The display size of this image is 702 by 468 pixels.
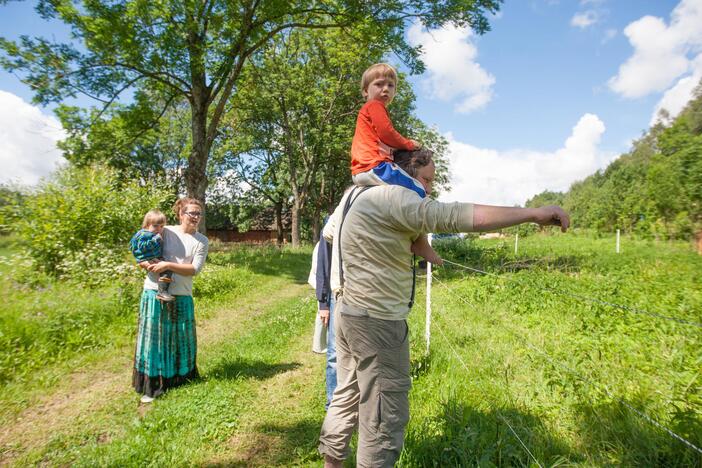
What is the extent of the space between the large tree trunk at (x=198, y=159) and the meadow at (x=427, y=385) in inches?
209

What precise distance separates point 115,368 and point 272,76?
18.7m

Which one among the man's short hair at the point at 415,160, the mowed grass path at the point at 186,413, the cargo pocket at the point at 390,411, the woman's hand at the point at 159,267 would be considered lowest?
the mowed grass path at the point at 186,413

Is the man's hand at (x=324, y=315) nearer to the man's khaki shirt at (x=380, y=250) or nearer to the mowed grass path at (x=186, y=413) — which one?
the mowed grass path at (x=186, y=413)

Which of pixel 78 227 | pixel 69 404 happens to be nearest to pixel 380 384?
pixel 69 404

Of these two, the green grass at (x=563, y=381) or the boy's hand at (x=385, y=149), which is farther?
the boy's hand at (x=385, y=149)

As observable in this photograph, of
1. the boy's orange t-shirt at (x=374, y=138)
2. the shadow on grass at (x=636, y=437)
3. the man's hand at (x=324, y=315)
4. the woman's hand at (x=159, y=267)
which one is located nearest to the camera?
the shadow on grass at (x=636, y=437)

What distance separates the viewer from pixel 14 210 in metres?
8.50

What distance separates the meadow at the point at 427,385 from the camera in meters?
2.56

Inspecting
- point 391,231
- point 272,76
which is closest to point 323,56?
point 272,76

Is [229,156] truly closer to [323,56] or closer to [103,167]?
[323,56]

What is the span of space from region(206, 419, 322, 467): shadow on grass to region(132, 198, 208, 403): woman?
1256 mm

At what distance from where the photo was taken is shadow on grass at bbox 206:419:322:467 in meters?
2.82

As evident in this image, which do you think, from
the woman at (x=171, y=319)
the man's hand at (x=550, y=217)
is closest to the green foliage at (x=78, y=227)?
the woman at (x=171, y=319)

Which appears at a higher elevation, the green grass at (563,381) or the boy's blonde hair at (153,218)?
the boy's blonde hair at (153,218)
